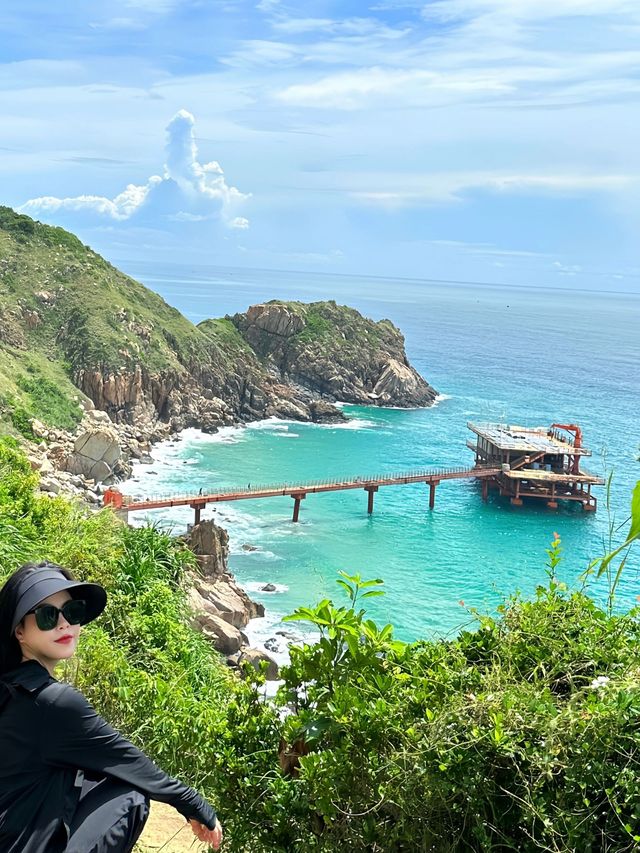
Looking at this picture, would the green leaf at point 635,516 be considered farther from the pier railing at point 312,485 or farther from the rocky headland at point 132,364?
the pier railing at point 312,485

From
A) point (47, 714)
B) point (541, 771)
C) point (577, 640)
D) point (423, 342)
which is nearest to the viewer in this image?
point (47, 714)

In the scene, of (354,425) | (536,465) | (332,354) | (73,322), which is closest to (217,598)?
(536,465)

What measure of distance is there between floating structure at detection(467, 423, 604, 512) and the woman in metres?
44.1

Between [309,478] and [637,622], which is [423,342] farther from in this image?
[637,622]

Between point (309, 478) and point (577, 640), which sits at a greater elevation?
point (577, 640)

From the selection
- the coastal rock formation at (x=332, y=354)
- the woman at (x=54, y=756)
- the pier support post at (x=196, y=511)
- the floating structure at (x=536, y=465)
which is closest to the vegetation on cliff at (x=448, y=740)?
the woman at (x=54, y=756)

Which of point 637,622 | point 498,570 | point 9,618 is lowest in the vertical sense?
point 498,570

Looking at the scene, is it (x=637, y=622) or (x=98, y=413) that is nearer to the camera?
(x=637, y=622)

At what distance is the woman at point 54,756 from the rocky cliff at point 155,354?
38.3m

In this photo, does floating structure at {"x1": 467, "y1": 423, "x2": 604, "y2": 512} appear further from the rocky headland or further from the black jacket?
the black jacket

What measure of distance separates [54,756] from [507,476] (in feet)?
150

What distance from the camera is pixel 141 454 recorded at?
45.8 metres

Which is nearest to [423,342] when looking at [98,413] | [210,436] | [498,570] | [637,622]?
[210,436]

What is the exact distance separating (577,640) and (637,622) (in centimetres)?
40
